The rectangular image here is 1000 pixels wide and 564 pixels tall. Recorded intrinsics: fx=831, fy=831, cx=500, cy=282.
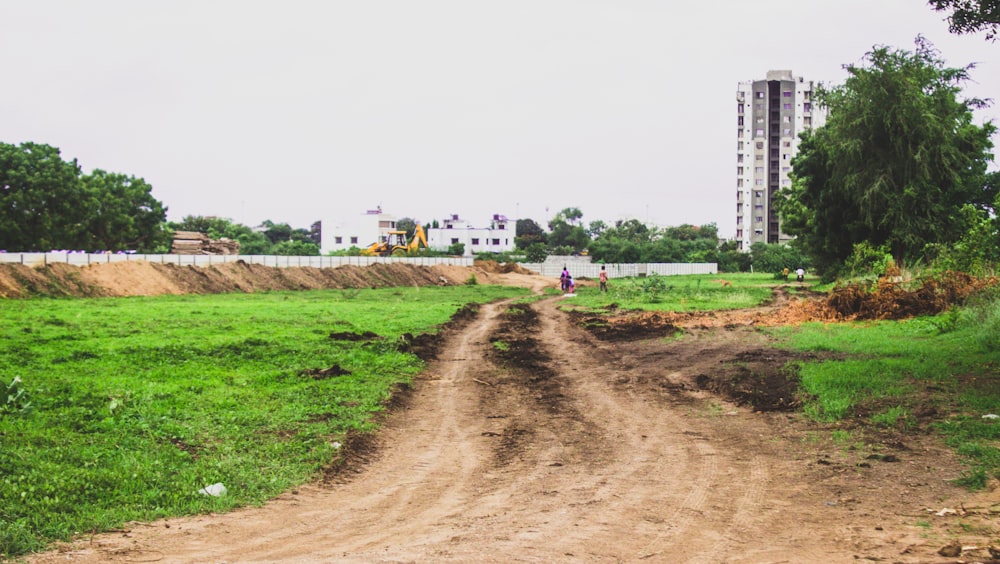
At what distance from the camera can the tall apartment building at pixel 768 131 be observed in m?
119

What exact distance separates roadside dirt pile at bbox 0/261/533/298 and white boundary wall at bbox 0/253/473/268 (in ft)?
2.50

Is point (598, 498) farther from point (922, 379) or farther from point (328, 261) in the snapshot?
point (328, 261)

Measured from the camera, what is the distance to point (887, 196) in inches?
1400

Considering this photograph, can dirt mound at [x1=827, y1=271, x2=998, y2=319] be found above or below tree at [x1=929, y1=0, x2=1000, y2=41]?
below

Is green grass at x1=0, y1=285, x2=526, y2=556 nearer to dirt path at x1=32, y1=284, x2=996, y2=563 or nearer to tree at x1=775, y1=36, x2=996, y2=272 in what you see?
dirt path at x1=32, y1=284, x2=996, y2=563

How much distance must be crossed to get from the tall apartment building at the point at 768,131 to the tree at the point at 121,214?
81.1 meters

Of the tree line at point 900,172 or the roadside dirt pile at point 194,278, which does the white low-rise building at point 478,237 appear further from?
the tree line at point 900,172

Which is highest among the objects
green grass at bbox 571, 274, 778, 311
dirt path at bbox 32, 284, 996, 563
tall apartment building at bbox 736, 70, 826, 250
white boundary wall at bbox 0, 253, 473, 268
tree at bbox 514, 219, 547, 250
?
tall apartment building at bbox 736, 70, 826, 250

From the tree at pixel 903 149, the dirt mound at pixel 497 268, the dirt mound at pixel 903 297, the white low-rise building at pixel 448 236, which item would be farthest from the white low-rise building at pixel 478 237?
the dirt mound at pixel 903 297

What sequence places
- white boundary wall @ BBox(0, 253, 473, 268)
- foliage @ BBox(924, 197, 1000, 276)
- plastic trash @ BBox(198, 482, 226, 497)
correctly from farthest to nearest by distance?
1. white boundary wall @ BBox(0, 253, 473, 268)
2. foliage @ BBox(924, 197, 1000, 276)
3. plastic trash @ BBox(198, 482, 226, 497)

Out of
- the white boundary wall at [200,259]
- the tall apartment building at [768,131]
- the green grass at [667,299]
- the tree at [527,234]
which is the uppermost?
the tall apartment building at [768,131]

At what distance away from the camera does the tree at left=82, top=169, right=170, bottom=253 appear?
214ft

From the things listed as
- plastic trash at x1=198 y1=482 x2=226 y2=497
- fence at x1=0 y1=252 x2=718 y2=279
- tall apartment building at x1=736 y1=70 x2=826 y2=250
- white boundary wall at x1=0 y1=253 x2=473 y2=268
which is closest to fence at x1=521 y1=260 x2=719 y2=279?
fence at x1=0 y1=252 x2=718 y2=279

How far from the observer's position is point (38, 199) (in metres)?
59.2
